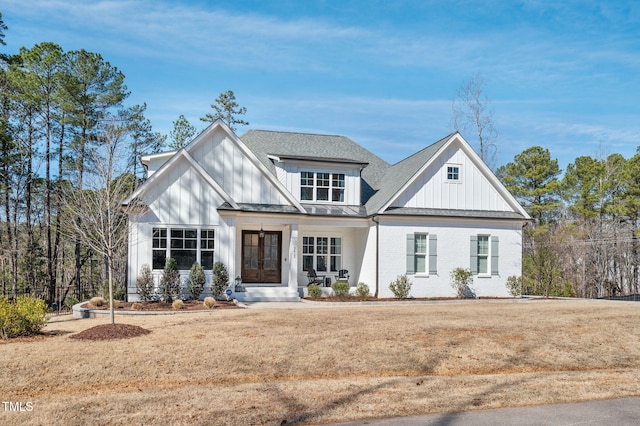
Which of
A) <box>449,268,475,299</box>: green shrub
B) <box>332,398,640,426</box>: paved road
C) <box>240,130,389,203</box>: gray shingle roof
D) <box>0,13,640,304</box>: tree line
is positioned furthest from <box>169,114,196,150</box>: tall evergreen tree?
<box>332,398,640,426</box>: paved road

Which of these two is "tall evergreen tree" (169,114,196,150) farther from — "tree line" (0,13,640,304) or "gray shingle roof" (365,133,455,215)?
"gray shingle roof" (365,133,455,215)

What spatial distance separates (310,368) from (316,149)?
53.6 ft

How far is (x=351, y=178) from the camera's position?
23188 millimetres

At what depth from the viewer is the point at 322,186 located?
75.2 feet

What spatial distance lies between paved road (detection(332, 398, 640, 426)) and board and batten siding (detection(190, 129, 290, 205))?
1476 centimetres

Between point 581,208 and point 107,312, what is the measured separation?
102 ft

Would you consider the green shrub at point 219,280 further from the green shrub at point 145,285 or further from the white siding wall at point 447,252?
the white siding wall at point 447,252

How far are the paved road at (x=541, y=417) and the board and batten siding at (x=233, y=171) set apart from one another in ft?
48.4

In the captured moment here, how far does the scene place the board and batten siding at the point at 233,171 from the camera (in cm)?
2056

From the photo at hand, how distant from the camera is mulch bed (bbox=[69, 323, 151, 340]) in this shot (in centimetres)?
1142

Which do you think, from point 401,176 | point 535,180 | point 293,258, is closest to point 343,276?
point 293,258

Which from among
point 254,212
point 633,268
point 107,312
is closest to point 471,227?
point 254,212

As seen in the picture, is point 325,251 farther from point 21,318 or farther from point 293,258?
point 21,318

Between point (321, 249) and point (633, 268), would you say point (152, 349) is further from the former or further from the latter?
point (633, 268)
